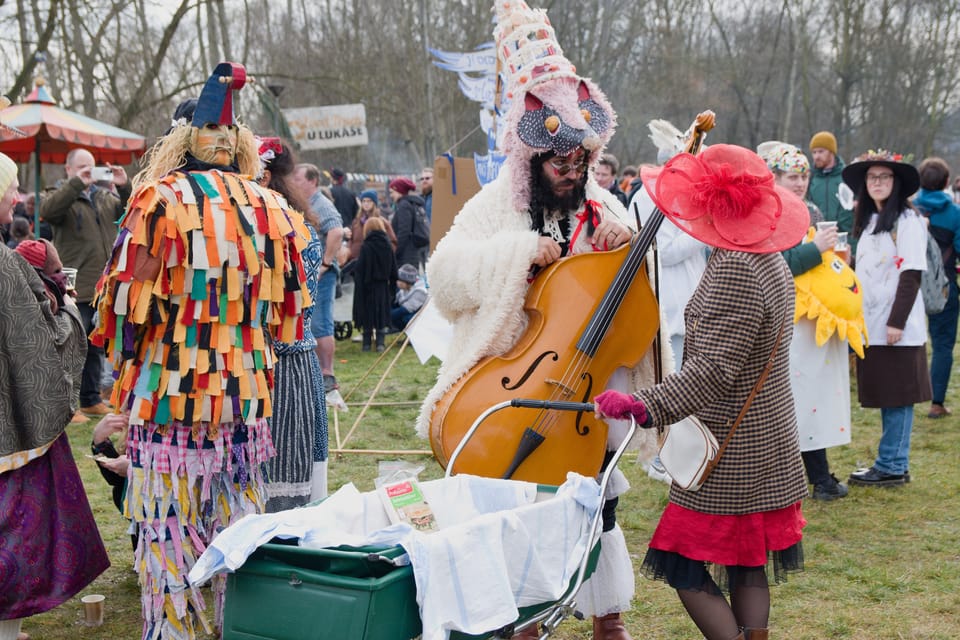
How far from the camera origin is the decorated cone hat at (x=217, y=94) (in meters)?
3.12

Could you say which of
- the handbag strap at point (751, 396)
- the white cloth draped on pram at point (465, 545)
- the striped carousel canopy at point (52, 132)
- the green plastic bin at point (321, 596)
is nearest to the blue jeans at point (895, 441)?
the handbag strap at point (751, 396)

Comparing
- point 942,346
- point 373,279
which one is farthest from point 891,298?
point 373,279

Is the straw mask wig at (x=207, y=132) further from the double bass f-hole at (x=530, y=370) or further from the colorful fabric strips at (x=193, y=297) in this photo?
the double bass f-hole at (x=530, y=370)

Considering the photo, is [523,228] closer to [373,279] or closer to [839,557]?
[839,557]

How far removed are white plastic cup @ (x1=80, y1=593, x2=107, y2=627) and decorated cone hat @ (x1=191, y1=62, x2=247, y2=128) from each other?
2052 mm

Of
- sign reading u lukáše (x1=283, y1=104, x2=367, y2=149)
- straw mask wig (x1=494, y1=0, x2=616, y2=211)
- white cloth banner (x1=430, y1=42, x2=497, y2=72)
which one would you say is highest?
sign reading u lukáše (x1=283, y1=104, x2=367, y2=149)

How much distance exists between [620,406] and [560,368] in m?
0.55

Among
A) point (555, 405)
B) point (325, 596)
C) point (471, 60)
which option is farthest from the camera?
point (471, 60)

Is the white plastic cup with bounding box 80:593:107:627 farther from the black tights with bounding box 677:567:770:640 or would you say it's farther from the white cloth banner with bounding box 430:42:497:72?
the white cloth banner with bounding box 430:42:497:72

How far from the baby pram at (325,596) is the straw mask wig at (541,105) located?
1728mm

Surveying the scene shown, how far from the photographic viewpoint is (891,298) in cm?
554

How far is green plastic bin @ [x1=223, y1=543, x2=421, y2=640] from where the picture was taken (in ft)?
7.07

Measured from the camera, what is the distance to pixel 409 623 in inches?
88.4

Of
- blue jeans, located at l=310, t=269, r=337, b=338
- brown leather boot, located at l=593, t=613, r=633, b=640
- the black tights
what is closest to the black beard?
the black tights
